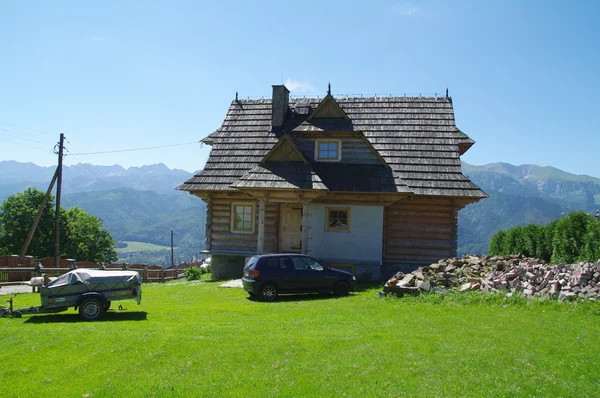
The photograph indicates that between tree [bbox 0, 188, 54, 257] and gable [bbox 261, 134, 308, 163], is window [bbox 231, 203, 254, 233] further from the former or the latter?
tree [bbox 0, 188, 54, 257]

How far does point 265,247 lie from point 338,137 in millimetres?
6320

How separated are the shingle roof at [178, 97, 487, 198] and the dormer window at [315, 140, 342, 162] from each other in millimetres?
603

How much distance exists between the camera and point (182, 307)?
50.4 feet

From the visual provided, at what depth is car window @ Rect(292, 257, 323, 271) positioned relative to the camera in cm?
1681

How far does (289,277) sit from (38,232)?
127 ft

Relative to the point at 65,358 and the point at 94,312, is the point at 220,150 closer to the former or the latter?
the point at 94,312

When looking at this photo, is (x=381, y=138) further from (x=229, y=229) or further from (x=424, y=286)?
(x=424, y=286)

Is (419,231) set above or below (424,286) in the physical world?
above

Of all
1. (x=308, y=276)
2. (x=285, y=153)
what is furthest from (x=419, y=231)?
(x=308, y=276)

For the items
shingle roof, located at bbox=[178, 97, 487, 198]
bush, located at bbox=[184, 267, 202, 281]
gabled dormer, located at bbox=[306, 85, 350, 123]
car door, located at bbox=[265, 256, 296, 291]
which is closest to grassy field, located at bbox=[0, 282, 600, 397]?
car door, located at bbox=[265, 256, 296, 291]

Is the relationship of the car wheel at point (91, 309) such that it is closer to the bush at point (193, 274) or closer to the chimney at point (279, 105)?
the bush at point (193, 274)

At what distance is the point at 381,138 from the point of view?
2506 cm

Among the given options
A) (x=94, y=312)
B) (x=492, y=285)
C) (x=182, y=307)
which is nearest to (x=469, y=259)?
(x=492, y=285)

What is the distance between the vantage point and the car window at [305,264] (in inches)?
662
